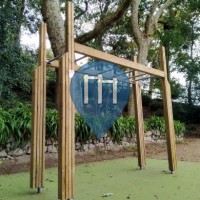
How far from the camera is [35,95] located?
3783 mm

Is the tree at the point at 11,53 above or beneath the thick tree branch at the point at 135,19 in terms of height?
beneath

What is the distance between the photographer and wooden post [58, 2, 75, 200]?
3.12 m

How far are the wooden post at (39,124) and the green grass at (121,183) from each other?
23cm

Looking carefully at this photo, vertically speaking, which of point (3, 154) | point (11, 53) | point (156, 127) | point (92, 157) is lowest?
point (92, 157)

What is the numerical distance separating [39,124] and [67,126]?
667 millimetres

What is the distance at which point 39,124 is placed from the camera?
372 cm

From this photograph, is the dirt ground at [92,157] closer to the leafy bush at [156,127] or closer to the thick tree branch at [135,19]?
the leafy bush at [156,127]

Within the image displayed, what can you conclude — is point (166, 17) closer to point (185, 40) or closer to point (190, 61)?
point (185, 40)

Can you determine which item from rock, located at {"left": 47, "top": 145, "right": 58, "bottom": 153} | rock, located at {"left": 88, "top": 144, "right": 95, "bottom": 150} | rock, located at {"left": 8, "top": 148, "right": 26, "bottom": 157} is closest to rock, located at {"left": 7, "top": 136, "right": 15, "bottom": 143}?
rock, located at {"left": 8, "top": 148, "right": 26, "bottom": 157}

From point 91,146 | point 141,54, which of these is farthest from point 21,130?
point 141,54

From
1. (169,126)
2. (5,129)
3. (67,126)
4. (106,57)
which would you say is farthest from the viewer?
(5,129)

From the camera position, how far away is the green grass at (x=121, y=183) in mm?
3506

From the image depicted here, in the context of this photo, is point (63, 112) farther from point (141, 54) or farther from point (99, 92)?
point (141, 54)

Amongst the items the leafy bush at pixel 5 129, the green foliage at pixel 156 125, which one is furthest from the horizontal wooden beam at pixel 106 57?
the green foliage at pixel 156 125
